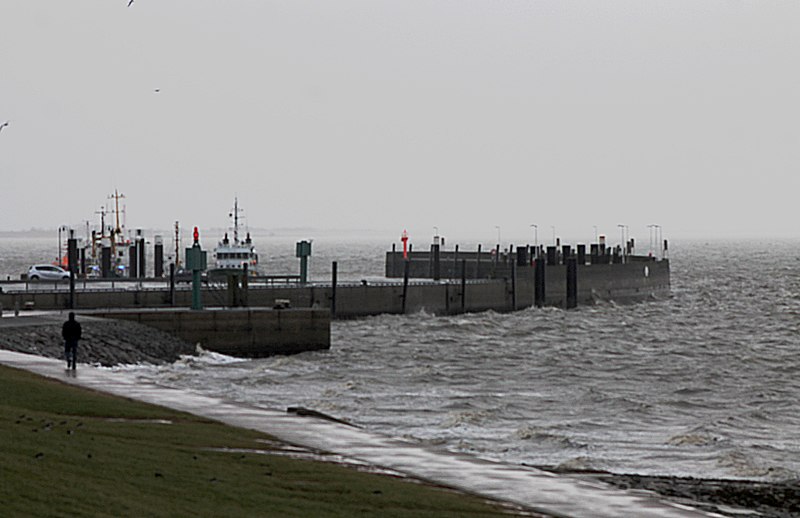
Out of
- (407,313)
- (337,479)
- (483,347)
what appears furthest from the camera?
(407,313)

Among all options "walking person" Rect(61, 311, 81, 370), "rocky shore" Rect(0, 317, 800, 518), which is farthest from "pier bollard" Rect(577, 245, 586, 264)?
"walking person" Rect(61, 311, 81, 370)

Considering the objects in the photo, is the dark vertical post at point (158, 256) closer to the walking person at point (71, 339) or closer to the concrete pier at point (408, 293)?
the concrete pier at point (408, 293)

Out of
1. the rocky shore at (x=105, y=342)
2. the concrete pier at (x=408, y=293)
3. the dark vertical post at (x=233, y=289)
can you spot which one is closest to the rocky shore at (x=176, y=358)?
the rocky shore at (x=105, y=342)

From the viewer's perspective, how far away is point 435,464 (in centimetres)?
2436

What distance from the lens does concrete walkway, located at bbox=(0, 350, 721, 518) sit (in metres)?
21.0

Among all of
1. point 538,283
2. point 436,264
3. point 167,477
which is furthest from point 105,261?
point 167,477

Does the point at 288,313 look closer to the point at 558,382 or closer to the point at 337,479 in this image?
the point at 558,382

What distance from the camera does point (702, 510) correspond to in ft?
71.8

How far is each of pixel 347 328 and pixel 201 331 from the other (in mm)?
19346

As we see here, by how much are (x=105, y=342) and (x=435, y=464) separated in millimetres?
24486

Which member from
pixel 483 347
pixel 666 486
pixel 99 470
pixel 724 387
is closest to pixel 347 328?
pixel 483 347

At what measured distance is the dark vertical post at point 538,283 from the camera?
318 feet

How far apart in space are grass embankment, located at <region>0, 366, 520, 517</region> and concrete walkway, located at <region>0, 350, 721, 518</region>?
3.00 feet

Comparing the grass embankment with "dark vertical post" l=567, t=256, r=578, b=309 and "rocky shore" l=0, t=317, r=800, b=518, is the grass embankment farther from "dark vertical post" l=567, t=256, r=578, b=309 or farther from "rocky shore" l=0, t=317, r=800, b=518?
"dark vertical post" l=567, t=256, r=578, b=309
